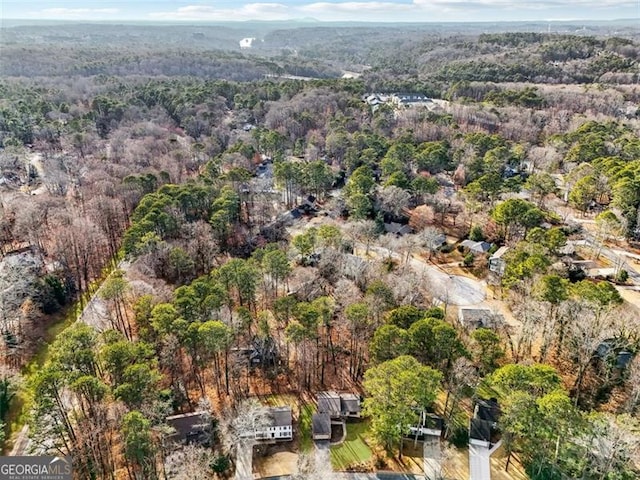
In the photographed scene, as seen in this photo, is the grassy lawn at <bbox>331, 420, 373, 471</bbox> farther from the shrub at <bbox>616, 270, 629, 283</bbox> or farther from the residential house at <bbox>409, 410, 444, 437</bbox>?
the shrub at <bbox>616, 270, 629, 283</bbox>

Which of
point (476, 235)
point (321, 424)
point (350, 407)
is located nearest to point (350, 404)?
point (350, 407)

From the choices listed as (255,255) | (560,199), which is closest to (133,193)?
(255,255)

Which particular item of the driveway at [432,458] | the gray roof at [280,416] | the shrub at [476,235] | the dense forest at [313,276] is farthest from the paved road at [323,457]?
the shrub at [476,235]

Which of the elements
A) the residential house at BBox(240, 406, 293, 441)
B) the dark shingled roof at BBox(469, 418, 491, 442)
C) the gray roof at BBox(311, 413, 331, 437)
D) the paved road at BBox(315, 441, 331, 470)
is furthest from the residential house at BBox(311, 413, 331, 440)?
the dark shingled roof at BBox(469, 418, 491, 442)

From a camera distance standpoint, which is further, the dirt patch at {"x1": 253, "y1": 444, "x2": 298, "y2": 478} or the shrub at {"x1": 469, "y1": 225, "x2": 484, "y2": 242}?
the shrub at {"x1": 469, "y1": 225, "x2": 484, "y2": 242}

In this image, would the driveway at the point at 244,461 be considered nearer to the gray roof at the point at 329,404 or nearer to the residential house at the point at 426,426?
the gray roof at the point at 329,404

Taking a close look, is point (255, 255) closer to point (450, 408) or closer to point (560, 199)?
point (450, 408)

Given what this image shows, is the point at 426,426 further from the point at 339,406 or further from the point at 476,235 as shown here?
the point at 476,235
